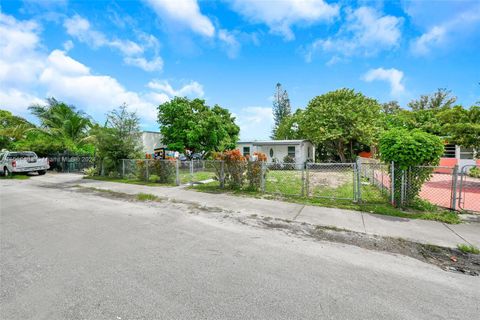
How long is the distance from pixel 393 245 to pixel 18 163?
1992 centimetres

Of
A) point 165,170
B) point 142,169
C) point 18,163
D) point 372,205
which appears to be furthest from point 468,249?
point 18,163

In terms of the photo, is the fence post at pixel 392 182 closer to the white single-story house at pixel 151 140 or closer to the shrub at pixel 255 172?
the shrub at pixel 255 172

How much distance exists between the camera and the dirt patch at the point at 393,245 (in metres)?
3.61

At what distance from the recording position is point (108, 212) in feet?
21.0

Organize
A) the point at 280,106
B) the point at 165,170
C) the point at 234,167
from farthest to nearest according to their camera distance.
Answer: the point at 280,106 → the point at 165,170 → the point at 234,167

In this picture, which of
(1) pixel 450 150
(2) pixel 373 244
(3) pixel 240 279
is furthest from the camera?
(1) pixel 450 150

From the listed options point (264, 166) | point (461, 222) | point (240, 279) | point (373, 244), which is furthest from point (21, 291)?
point (461, 222)

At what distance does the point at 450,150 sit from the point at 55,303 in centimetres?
2521

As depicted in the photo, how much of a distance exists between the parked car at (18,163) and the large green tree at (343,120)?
21.4 m

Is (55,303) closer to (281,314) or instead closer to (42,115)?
(281,314)

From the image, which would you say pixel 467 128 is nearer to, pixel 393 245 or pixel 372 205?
pixel 372 205

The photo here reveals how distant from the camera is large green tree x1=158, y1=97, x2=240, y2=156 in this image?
57.3 ft

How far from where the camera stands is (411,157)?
6.30 metres

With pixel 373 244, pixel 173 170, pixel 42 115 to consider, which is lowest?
pixel 373 244
